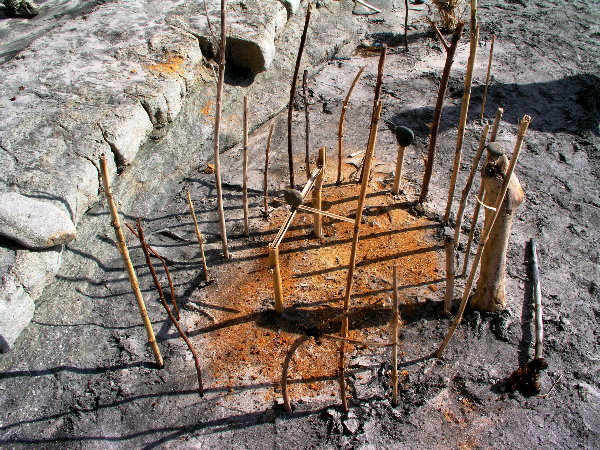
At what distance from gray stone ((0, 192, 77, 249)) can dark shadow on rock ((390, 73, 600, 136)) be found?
2.72 m

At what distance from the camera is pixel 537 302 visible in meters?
2.88

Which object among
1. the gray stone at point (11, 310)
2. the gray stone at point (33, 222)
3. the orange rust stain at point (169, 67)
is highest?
the orange rust stain at point (169, 67)

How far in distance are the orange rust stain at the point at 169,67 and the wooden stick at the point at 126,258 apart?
177 cm

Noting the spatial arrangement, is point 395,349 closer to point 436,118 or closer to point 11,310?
point 436,118

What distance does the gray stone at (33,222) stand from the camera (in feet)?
9.11

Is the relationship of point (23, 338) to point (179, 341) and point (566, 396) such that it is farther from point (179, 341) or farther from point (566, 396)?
point (566, 396)

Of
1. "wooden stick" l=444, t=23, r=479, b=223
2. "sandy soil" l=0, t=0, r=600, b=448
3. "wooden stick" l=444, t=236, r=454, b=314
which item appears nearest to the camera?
"sandy soil" l=0, t=0, r=600, b=448

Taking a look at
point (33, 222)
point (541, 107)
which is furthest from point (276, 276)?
point (541, 107)

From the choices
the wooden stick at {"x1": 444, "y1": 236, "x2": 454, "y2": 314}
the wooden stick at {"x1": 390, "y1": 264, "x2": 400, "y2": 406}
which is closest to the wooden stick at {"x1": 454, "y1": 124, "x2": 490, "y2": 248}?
the wooden stick at {"x1": 444, "y1": 236, "x2": 454, "y2": 314}

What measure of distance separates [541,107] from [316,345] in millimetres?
3163

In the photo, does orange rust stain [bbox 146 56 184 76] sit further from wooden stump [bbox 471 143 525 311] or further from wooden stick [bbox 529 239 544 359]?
wooden stick [bbox 529 239 544 359]

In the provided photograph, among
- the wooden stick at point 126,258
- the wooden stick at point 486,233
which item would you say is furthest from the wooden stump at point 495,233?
the wooden stick at point 126,258

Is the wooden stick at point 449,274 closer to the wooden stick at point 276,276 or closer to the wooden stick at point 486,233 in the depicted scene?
the wooden stick at point 486,233

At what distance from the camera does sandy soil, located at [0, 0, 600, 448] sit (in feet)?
8.06
